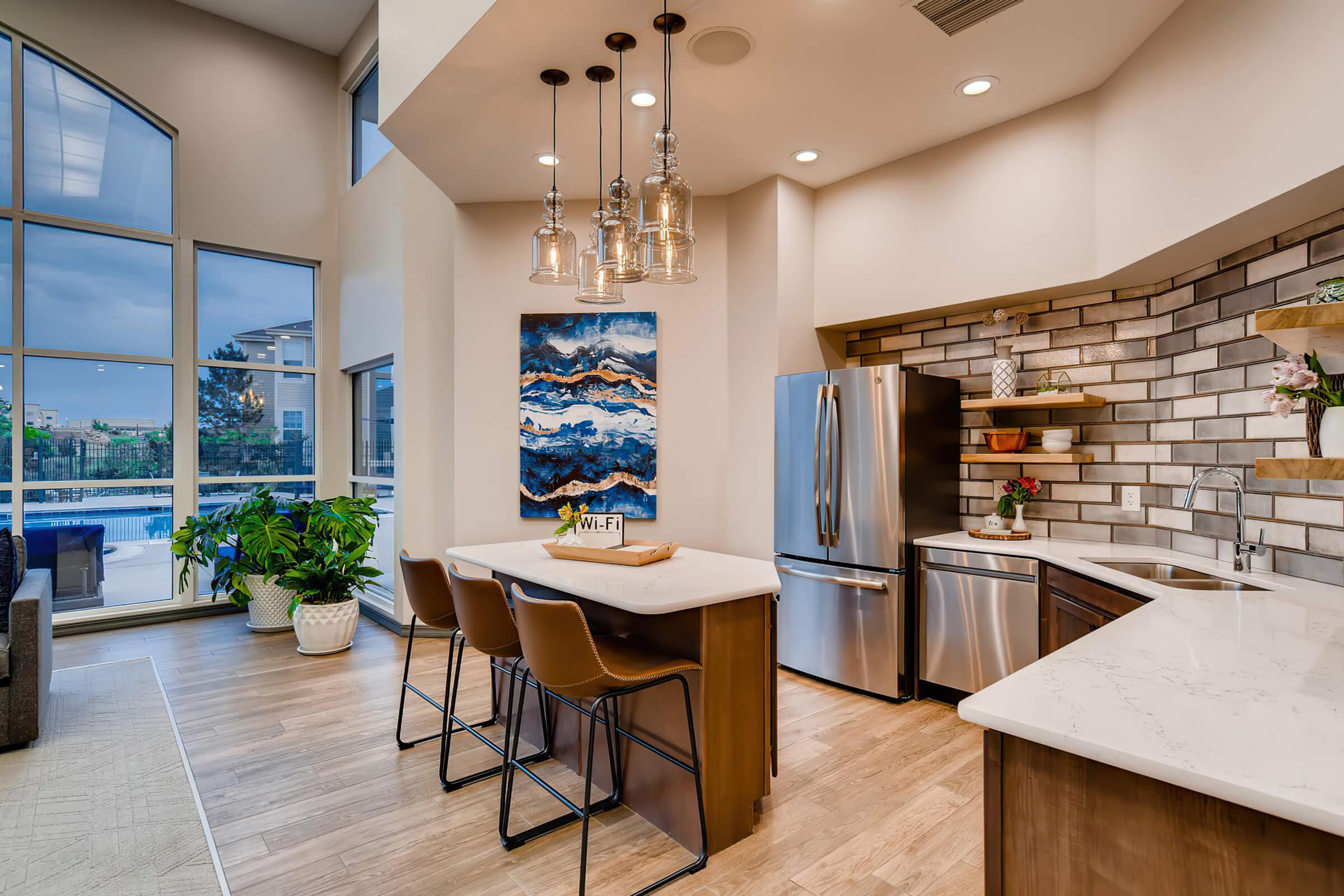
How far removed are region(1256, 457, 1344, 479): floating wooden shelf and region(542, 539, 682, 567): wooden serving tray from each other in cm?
192

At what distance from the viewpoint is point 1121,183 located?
2.96m

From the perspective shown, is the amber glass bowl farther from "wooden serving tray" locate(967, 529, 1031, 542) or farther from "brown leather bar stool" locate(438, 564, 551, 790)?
"brown leather bar stool" locate(438, 564, 551, 790)

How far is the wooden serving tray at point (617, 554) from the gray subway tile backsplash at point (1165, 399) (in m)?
2.10

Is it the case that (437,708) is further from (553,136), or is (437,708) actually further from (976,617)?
(553,136)

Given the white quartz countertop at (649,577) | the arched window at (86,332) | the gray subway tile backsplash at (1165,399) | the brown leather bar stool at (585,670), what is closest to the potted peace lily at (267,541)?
the arched window at (86,332)

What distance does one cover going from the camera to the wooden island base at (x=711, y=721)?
224 cm

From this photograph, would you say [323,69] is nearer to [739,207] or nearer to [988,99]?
[739,207]

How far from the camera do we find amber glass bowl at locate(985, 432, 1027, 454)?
3.60 m

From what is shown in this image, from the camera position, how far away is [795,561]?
12.9 feet

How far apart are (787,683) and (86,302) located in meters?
5.66

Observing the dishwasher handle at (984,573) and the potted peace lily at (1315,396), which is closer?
the potted peace lily at (1315,396)

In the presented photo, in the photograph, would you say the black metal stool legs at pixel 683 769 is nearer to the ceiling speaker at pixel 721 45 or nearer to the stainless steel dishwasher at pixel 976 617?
the stainless steel dishwasher at pixel 976 617

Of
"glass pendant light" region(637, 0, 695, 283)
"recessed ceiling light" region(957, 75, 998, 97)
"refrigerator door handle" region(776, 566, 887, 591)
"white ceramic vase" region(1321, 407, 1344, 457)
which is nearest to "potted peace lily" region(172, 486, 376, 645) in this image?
"refrigerator door handle" region(776, 566, 887, 591)

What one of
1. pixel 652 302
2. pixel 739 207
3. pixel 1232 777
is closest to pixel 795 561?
pixel 652 302
